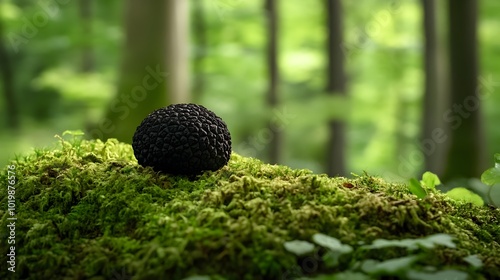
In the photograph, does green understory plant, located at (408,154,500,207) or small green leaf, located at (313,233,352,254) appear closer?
small green leaf, located at (313,233,352,254)

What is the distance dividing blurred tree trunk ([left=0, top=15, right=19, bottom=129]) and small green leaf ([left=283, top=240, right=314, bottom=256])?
612 inches

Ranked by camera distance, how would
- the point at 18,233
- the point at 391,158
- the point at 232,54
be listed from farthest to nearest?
the point at 391,158
the point at 232,54
the point at 18,233

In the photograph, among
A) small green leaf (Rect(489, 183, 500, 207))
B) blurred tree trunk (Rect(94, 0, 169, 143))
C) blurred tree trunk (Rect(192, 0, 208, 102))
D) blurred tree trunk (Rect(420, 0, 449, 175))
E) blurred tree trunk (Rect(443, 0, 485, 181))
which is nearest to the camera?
small green leaf (Rect(489, 183, 500, 207))

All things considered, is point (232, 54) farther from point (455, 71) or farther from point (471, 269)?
point (471, 269)

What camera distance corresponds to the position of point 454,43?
783cm

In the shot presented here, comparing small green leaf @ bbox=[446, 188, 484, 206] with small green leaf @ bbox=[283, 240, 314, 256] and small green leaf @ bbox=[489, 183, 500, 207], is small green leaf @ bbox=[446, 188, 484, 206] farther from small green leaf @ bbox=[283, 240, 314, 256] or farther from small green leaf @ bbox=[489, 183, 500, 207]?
small green leaf @ bbox=[283, 240, 314, 256]

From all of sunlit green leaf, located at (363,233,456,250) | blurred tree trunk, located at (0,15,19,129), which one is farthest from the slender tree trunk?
blurred tree trunk, located at (0,15,19,129)

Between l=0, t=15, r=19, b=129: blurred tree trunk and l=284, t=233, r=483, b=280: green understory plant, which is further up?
l=0, t=15, r=19, b=129: blurred tree trunk

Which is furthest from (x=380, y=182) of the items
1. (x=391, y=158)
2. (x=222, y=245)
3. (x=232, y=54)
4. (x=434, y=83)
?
(x=391, y=158)

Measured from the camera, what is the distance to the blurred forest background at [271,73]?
7.05 m

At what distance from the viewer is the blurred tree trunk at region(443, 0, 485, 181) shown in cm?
760

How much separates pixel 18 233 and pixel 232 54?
11.3m

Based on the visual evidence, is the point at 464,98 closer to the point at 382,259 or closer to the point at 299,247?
the point at 382,259

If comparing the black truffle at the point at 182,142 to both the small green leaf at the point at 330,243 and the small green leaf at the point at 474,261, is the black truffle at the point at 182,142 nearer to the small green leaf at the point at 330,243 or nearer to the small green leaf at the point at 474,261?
the small green leaf at the point at 330,243
